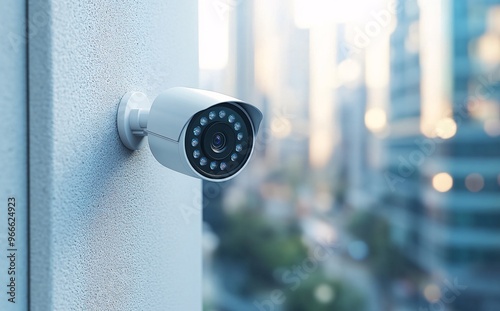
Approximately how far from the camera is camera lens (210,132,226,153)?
0.65 meters

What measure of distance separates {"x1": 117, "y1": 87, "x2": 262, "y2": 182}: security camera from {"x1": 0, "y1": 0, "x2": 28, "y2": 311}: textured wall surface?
0.17 meters

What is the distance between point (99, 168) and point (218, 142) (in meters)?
0.17

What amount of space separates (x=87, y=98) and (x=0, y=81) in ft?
0.36

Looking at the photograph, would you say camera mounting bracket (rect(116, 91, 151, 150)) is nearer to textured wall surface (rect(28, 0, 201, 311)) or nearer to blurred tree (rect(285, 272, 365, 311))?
textured wall surface (rect(28, 0, 201, 311))

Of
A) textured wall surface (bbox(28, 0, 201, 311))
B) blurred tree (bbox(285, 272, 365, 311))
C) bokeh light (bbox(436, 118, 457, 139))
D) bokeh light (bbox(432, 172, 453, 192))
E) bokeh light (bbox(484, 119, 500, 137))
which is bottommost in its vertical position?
blurred tree (bbox(285, 272, 365, 311))

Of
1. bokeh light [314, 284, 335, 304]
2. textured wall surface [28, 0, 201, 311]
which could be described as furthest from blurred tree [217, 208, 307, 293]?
textured wall surface [28, 0, 201, 311]

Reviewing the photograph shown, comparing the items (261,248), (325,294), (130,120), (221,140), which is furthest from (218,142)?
(325,294)

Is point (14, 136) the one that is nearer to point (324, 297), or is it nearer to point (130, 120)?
point (130, 120)

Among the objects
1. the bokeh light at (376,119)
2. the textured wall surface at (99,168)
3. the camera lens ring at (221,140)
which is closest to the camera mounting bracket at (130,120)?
the textured wall surface at (99,168)

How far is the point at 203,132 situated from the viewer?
25.3 inches

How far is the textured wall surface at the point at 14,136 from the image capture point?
570 mm

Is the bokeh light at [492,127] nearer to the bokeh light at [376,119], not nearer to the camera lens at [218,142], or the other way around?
the bokeh light at [376,119]

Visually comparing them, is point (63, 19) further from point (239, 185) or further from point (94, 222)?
point (239, 185)

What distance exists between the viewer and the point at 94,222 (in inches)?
26.6
